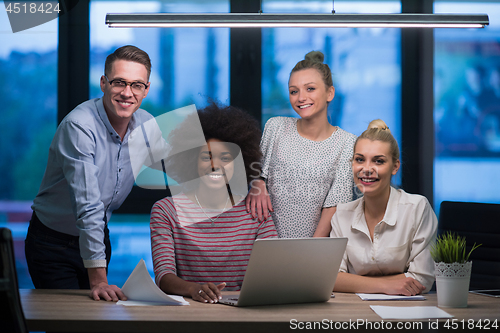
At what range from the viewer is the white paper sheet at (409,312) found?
1151mm

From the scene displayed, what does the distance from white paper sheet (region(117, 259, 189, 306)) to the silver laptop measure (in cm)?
16

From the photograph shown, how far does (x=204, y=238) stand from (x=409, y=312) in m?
0.83

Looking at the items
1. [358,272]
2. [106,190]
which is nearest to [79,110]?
[106,190]

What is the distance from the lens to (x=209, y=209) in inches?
71.9

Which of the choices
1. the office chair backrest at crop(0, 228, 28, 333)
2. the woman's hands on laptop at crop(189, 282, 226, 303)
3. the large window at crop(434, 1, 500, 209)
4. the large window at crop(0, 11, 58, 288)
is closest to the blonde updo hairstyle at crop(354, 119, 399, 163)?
the woman's hands on laptop at crop(189, 282, 226, 303)

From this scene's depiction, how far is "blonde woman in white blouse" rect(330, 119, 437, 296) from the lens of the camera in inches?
62.7

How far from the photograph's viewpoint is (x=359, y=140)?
1.88m

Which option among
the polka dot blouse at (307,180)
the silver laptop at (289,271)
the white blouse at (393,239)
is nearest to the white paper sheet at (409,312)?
the silver laptop at (289,271)

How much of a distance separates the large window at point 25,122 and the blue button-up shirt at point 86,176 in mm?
1460

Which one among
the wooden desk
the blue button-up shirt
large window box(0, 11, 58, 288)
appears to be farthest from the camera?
large window box(0, 11, 58, 288)

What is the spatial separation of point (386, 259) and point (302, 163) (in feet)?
2.08

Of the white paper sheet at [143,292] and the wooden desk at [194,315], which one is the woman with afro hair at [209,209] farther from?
the wooden desk at [194,315]

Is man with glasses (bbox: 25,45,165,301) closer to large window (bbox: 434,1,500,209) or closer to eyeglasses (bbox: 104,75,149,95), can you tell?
eyeglasses (bbox: 104,75,149,95)

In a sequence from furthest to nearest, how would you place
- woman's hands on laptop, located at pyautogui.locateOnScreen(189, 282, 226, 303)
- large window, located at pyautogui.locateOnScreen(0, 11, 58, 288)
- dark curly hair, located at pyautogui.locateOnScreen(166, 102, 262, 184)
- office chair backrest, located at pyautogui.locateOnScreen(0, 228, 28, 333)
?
large window, located at pyautogui.locateOnScreen(0, 11, 58, 288), dark curly hair, located at pyautogui.locateOnScreen(166, 102, 262, 184), woman's hands on laptop, located at pyautogui.locateOnScreen(189, 282, 226, 303), office chair backrest, located at pyautogui.locateOnScreen(0, 228, 28, 333)
